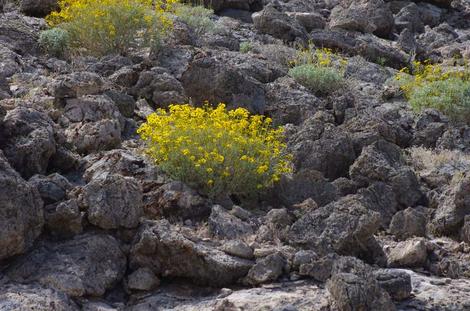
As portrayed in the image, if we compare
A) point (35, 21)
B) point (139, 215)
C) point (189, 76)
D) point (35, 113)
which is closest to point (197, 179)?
point (139, 215)

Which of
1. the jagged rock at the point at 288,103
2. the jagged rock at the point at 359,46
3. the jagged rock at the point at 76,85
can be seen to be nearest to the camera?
the jagged rock at the point at 76,85

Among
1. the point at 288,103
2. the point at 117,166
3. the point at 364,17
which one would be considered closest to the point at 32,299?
the point at 117,166

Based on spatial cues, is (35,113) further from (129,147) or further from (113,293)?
(113,293)

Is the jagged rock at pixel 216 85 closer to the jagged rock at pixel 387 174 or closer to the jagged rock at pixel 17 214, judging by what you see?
the jagged rock at pixel 387 174

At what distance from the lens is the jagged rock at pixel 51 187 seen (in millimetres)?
5715

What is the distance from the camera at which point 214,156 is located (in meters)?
6.70

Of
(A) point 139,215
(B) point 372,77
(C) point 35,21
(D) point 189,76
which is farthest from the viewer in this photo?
(B) point 372,77

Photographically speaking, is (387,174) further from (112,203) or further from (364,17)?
(364,17)

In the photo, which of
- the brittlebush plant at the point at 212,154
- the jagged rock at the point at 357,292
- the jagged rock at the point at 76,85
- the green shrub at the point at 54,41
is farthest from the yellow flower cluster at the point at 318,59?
the jagged rock at the point at 357,292

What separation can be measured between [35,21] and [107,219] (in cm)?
576

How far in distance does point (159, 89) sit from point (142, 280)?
12.2 feet

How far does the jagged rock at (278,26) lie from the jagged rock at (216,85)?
3.84 metres

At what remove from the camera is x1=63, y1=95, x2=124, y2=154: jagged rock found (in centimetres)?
704

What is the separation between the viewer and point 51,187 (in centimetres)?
579
